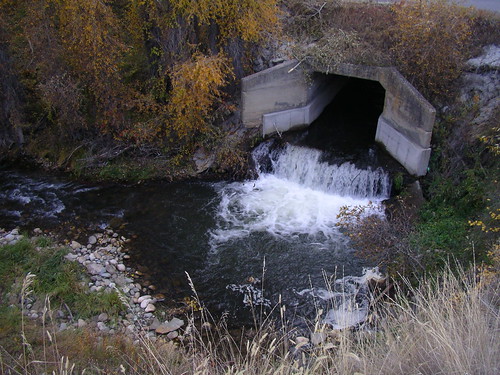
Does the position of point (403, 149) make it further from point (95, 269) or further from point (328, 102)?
point (95, 269)

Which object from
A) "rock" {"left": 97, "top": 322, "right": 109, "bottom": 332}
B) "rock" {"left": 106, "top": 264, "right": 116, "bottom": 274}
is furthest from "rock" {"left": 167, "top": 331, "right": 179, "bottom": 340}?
"rock" {"left": 106, "top": 264, "right": 116, "bottom": 274}

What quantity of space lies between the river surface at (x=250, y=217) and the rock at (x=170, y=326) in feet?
2.51

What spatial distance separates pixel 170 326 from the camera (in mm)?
8016

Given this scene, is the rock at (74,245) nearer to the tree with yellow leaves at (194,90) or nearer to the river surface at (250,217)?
the river surface at (250,217)

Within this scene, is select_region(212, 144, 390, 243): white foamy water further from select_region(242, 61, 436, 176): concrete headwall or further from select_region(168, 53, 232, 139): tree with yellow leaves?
select_region(168, 53, 232, 139): tree with yellow leaves

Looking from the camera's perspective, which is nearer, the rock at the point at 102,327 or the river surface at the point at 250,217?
the rock at the point at 102,327

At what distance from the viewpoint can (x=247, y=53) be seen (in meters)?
13.7

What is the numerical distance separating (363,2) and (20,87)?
1185 cm

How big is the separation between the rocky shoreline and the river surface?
43 centimetres

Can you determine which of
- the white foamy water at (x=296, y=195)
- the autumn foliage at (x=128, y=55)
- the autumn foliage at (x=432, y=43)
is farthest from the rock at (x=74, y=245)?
the autumn foliage at (x=432, y=43)

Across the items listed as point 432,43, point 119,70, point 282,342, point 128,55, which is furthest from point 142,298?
point 432,43

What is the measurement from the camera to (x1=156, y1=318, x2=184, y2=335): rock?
7.89 metres

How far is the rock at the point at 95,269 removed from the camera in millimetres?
9148

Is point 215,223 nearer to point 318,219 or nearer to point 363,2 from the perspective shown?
point 318,219
